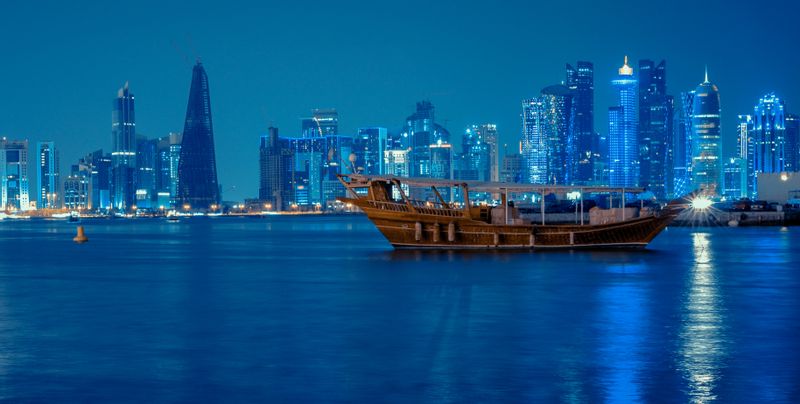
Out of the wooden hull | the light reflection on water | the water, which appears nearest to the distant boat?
the wooden hull

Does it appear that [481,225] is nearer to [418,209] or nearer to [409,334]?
[418,209]

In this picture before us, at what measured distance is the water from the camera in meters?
19.4

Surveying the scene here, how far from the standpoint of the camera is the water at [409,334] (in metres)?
19.4

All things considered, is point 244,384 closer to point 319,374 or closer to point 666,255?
point 319,374

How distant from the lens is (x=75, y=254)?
7631 cm

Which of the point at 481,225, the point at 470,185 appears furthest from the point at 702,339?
the point at 470,185

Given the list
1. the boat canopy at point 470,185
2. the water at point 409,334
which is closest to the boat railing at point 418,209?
the boat canopy at point 470,185

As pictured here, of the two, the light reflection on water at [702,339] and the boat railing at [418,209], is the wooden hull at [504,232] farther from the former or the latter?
the light reflection on water at [702,339]

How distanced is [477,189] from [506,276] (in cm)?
1985

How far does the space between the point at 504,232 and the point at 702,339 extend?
3911 cm

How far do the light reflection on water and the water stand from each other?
71 millimetres

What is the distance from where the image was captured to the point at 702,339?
25422 millimetres

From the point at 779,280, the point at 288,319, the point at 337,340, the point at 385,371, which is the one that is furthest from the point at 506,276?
the point at 385,371

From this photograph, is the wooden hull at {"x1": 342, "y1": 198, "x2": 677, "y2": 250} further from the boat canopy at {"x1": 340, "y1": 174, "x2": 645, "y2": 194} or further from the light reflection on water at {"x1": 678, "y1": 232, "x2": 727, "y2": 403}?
the light reflection on water at {"x1": 678, "y1": 232, "x2": 727, "y2": 403}
